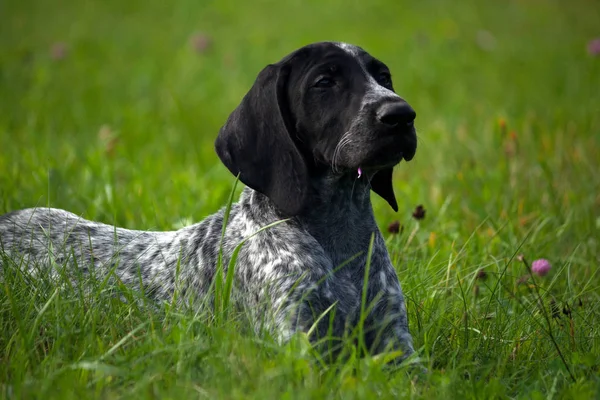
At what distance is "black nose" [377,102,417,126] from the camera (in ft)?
11.1

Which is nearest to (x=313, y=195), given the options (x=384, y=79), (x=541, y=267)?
(x=384, y=79)

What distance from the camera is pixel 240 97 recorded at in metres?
10.1

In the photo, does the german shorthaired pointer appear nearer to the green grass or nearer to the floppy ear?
the floppy ear

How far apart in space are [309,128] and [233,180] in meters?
3.17

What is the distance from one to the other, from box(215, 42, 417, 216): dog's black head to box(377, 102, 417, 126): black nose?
15mm

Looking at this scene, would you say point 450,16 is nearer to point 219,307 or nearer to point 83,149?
point 83,149

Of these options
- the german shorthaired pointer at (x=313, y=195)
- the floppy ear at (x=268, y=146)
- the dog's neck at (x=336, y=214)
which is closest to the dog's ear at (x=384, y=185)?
the german shorthaired pointer at (x=313, y=195)

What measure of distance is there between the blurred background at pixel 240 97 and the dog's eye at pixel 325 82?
1.82 feet

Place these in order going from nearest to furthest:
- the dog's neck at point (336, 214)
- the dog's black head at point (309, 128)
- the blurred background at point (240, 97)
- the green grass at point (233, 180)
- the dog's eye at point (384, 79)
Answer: the green grass at point (233, 180)
the dog's black head at point (309, 128)
the dog's neck at point (336, 214)
the dog's eye at point (384, 79)
the blurred background at point (240, 97)

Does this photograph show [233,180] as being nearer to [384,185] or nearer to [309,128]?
[384,185]

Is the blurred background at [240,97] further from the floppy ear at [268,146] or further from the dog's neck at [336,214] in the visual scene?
the floppy ear at [268,146]

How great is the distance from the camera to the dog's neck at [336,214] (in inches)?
147

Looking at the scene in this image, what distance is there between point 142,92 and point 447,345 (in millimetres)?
7488

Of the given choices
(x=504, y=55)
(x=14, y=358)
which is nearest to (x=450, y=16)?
(x=504, y=55)
